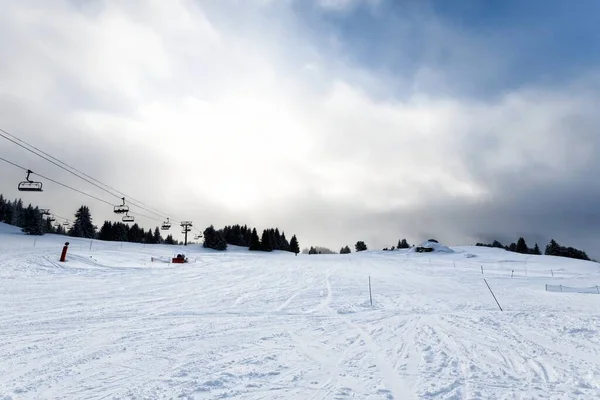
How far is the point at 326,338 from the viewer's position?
960 centimetres

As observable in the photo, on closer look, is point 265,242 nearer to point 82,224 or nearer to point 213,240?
point 213,240

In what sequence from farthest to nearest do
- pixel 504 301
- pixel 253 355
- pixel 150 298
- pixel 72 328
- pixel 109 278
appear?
pixel 109 278, pixel 504 301, pixel 150 298, pixel 72 328, pixel 253 355

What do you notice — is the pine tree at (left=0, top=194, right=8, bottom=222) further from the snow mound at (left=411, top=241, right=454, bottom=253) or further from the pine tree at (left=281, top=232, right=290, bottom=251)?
the snow mound at (left=411, top=241, right=454, bottom=253)

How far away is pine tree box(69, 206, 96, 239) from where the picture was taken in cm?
8650

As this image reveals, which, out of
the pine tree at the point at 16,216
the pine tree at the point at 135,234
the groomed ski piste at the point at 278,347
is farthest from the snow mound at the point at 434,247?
the pine tree at the point at 16,216

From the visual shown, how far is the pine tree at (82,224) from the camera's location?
86.5 metres

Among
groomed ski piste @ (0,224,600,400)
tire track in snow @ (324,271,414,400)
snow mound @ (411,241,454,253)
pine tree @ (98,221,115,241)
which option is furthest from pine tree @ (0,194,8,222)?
tire track in snow @ (324,271,414,400)

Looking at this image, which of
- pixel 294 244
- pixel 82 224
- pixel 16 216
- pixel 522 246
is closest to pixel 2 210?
pixel 16 216

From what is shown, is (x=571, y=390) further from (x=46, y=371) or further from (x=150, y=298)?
(x=150, y=298)

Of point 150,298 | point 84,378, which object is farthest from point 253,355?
point 150,298

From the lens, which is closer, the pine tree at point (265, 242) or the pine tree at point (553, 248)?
the pine tree at point (265, 242)

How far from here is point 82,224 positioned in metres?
87.9

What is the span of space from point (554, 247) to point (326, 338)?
132977mm

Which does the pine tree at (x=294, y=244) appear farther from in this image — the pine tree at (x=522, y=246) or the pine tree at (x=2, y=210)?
the pine tree at (x=2, y=210)
